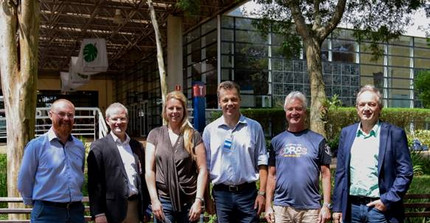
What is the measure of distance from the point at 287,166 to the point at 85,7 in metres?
24.3

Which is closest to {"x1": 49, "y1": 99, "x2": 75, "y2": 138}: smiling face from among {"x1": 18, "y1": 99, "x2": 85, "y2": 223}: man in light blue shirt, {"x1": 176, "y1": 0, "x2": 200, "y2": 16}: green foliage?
{"x1": 18, "y1": 99, "x2": 85, "y2": 223}: man in light blue shirt

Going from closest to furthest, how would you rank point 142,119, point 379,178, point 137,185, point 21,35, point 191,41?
point 379,178 → point 137,185 → point 21,35 → point 191,41 → point 142,119

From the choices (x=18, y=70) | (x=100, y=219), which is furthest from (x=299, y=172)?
(x=18, y=70)

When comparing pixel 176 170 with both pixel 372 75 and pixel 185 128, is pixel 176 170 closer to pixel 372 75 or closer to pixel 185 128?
pixel 185 128

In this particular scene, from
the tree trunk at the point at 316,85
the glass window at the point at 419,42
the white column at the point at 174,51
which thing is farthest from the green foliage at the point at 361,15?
the glass window at the point at 419,42

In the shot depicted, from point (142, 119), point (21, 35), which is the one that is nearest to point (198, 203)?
point (21, 35)

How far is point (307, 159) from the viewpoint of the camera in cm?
396

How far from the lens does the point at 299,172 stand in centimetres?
395

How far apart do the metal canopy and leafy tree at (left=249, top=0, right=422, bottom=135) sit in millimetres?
5969

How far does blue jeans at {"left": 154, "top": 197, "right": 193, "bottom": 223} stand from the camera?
3936mm

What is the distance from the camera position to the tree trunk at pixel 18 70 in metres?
5.66

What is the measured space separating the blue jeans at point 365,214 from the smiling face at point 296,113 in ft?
2.53

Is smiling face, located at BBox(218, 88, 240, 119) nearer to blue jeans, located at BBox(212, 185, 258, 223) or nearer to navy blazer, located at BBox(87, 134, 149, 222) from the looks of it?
blue jeans, located at BBox(212, 185, 258, 223)

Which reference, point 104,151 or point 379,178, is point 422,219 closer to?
point 379,178
